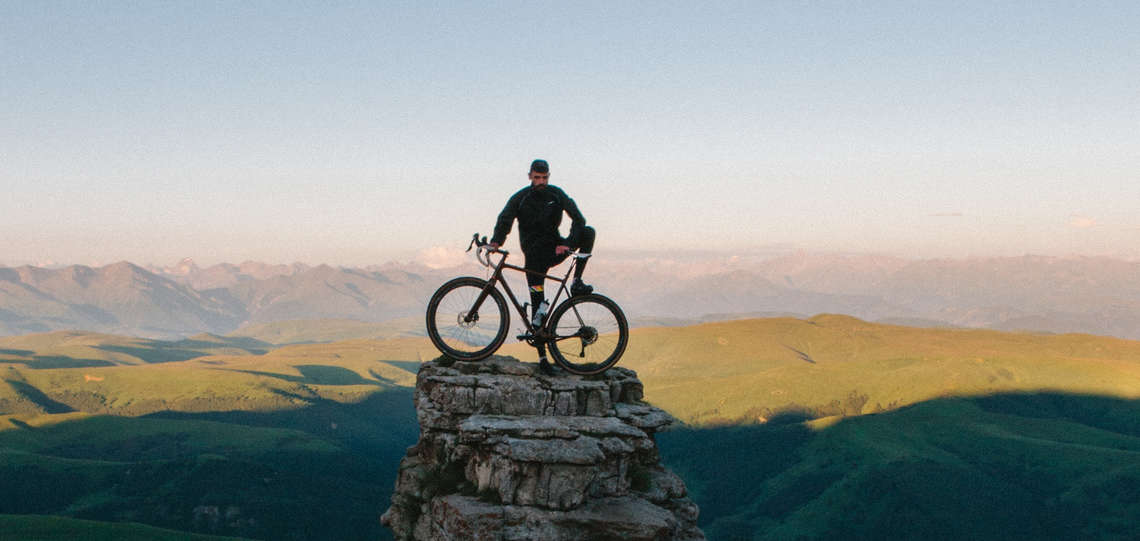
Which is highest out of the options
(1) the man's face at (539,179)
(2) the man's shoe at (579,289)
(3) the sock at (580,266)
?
(1) the man's face at (539,179)

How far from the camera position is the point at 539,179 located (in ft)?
86.8

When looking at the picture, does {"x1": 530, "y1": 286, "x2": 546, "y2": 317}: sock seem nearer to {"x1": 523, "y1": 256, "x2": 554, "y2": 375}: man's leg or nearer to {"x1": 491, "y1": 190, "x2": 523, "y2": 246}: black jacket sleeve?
{"x1": 523, "y1": 256, "x2": 554, "y2": 375}: man's leg

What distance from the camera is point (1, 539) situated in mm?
197125

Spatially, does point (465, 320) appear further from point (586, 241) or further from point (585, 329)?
point (586, 241)

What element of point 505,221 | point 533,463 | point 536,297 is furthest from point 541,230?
point 533,463

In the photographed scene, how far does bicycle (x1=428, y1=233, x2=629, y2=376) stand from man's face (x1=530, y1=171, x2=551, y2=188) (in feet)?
8.91

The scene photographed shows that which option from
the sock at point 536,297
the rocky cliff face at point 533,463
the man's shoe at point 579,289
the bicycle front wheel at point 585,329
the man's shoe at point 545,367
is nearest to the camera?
the rocky cliff face at point 533,463

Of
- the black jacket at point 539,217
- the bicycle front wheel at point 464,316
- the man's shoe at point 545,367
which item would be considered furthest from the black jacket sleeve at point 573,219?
the man's shoe at point 545,367

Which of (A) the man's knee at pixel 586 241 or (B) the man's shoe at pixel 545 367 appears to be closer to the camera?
(A) the man's knee at pixel 586 241

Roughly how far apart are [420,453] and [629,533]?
9.23 meters

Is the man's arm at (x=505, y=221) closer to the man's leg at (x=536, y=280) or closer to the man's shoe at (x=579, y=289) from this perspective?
the man's leg at (x=536, y=280)

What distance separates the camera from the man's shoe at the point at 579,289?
2616cm

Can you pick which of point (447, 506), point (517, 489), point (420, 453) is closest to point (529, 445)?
point (517, 489)

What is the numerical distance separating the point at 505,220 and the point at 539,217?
1.24 meters
